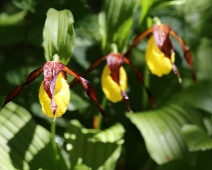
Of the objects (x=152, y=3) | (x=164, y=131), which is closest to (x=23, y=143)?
(x=164, y=131)

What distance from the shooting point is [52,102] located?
81cm

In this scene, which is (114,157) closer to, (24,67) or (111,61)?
(111,61)

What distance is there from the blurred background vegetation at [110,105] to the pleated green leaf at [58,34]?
24 centimetres

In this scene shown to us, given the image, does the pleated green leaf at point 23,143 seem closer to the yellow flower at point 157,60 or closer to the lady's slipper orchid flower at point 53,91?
the lady's slipper orchid flower at point 53,91

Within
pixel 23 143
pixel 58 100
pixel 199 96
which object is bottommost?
pixel 199 96

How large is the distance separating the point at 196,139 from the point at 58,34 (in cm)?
51

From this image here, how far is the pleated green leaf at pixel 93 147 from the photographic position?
1.11 meters

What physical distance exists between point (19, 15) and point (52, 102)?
54 cm

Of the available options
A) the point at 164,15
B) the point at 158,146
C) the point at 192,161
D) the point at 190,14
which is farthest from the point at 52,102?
the point at 190,14

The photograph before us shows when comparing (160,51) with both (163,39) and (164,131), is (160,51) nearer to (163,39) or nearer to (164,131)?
(163,39)

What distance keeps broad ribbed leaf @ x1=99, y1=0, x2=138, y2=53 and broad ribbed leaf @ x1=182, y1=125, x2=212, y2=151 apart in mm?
361

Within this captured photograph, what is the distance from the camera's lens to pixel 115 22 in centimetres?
121

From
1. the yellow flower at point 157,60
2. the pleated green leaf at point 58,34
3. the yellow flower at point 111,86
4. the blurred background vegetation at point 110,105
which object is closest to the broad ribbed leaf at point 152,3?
the blurred background vegetation at point 110,105

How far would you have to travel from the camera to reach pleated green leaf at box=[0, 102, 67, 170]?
100 cm
